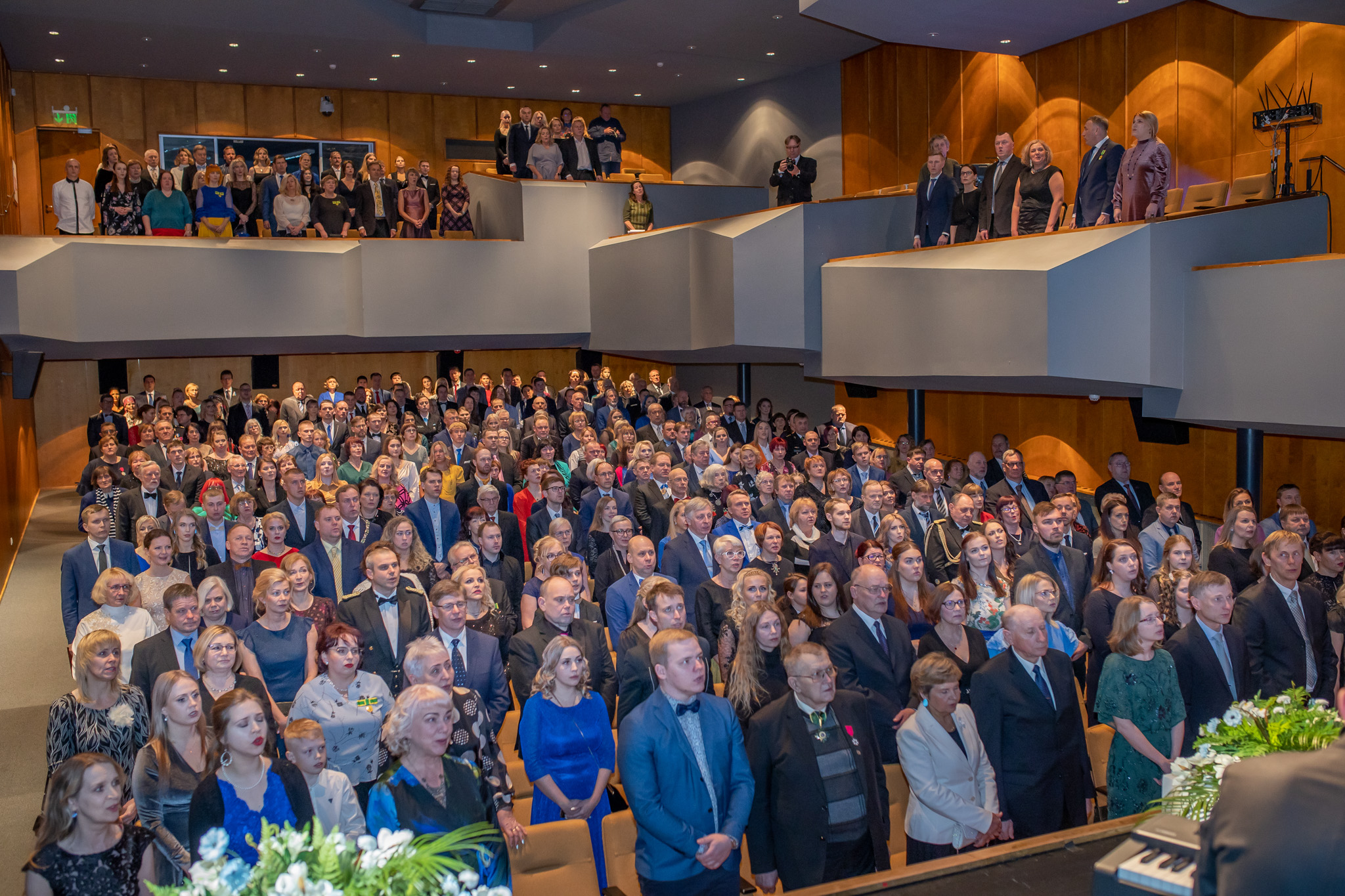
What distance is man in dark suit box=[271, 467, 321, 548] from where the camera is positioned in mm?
6098

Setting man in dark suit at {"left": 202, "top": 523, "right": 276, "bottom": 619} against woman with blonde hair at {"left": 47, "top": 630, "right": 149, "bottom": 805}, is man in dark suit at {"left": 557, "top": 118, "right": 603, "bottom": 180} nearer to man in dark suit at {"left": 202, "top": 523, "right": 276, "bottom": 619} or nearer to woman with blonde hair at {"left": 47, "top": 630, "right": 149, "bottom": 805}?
man in dark suit at {"left": 202, "top": 523, "right": 276, "bottom": 619}

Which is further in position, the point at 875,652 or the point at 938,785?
the point at 875,652

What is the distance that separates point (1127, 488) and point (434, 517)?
4579mm

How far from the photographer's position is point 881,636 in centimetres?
427

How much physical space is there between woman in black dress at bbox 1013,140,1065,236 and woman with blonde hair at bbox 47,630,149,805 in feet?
23.1

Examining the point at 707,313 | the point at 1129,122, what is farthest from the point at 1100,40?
the point at 707,313

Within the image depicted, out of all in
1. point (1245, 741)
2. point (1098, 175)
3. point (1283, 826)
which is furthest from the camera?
point (1098, 175)

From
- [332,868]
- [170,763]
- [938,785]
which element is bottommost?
[938,785]

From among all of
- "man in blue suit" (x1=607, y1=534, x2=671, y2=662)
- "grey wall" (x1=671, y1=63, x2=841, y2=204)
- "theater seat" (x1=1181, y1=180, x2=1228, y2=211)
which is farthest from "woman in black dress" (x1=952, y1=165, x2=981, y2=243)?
"man in blue suit" (x1=607, y1=534, x2=671, y2=662)

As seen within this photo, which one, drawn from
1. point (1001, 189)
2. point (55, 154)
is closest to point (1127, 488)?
point (1001, 189)

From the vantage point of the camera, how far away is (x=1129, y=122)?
1055 centimetres

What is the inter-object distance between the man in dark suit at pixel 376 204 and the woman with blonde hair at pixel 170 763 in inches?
396

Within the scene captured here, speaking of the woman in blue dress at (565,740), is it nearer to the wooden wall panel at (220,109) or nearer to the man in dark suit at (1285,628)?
the man in dark suit at (1285,628)

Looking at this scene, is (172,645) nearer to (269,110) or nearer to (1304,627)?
(1304,627)
